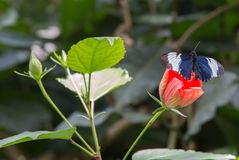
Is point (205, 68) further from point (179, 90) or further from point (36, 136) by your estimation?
point (36, 136)

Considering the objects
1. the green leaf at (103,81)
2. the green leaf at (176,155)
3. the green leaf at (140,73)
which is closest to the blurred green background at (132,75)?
the green leaf at (140,73)

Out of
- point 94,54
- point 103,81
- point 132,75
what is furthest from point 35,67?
point 132,75

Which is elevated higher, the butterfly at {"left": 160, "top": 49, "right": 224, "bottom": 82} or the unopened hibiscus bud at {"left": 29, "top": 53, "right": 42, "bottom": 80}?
the unopened hibiscus bud at {"left": 29, "top": 53, "right": 42, "bottom": 80}

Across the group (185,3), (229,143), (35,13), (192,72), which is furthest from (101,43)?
(35,13)

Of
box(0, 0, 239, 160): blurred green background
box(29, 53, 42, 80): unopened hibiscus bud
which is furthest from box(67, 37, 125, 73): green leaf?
box(0, 0, 239, 160): blurred green background

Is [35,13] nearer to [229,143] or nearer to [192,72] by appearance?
[229,143]

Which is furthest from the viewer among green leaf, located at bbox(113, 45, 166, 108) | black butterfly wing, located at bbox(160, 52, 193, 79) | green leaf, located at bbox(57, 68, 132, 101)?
green leaf, located at bbox(113, 45, 166, 108)

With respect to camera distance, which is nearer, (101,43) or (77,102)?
(101,43)

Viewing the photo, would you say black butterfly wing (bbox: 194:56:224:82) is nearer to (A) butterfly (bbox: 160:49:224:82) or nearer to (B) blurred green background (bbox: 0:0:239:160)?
(A) butterfly (bbox: 160:49:224:82)
